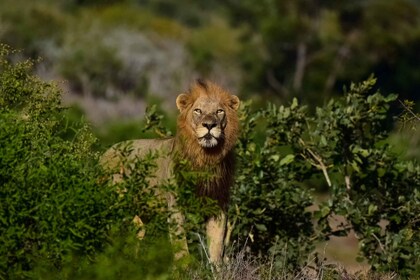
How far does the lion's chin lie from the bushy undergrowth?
0.62m

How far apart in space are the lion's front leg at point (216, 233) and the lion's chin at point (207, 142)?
0.55 meters

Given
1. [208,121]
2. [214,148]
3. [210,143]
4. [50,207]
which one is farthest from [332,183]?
[50,207]

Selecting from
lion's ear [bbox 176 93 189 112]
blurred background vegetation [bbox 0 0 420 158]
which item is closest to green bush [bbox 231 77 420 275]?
lion's ear [bbox 176 93 189 112]

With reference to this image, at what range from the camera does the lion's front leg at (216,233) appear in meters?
10.9

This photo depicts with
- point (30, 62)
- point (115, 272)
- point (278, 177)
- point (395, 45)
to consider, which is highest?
point (395, 45)

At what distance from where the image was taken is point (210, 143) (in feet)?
35.8

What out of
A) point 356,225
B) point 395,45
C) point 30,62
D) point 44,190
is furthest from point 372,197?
point 395,45

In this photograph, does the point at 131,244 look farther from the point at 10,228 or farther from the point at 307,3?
the point at 307,3

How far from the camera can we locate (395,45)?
5866cm

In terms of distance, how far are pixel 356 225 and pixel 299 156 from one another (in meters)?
0.88

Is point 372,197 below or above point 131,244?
above

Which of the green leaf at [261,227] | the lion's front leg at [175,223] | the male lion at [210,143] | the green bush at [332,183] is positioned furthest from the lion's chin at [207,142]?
the lion's front leg at [175,223]

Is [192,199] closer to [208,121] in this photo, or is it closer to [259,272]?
[259,272]

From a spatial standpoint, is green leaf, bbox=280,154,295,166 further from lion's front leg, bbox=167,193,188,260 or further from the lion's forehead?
lion's front leg, bbox=167,193,188,260
